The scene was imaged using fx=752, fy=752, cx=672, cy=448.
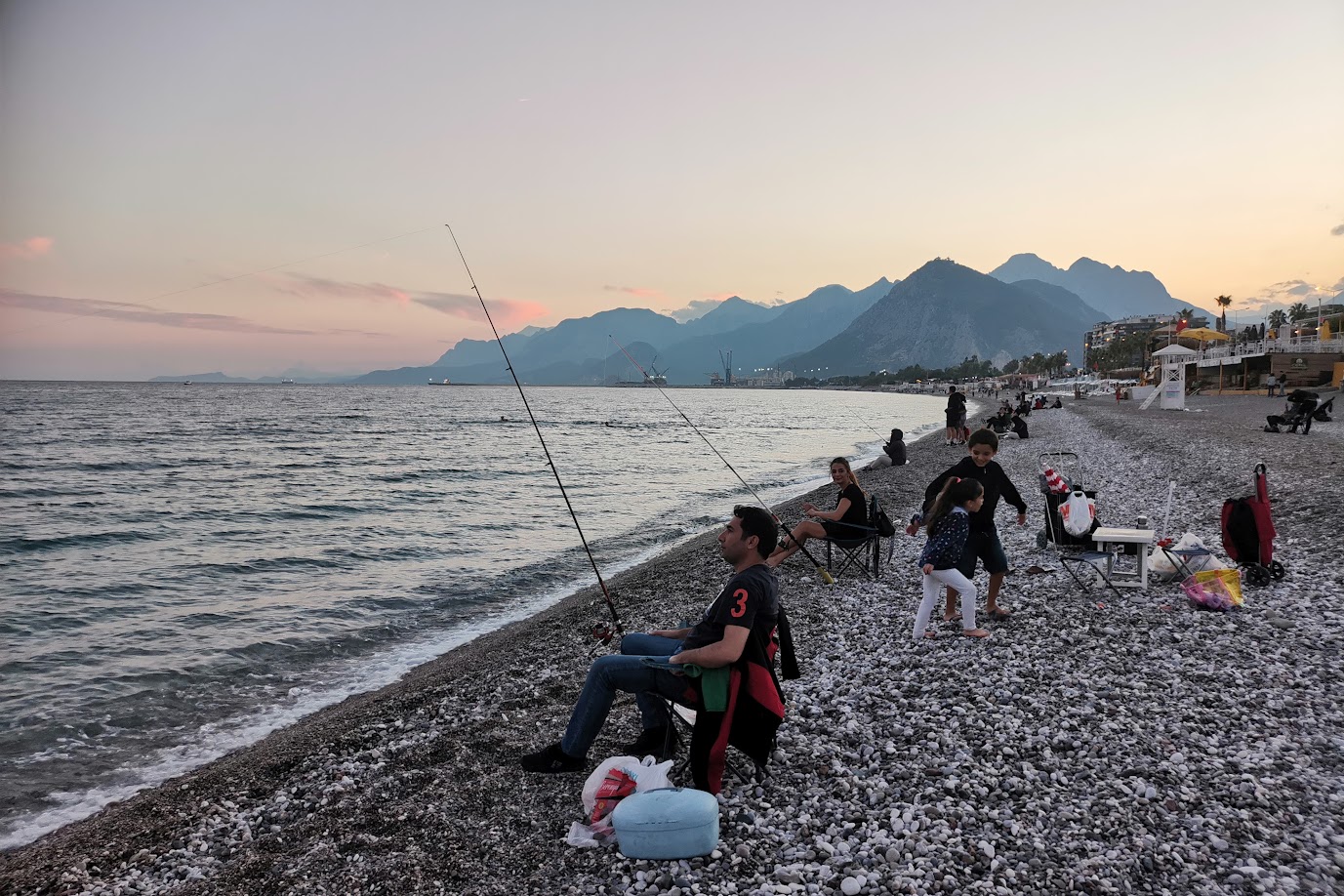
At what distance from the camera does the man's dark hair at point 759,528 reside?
183 inches

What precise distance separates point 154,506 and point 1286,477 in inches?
1176

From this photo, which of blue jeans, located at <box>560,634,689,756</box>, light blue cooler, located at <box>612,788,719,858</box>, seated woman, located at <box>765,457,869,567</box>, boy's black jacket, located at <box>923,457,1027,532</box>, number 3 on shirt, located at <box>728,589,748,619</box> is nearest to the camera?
light blue cooler, located at <box>612,788,719,858</box>

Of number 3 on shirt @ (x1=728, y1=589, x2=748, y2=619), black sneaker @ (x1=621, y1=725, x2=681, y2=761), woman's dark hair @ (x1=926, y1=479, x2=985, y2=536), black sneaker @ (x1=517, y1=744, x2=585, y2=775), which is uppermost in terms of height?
woman's dark hair @ (x1=926, y1=479, x2=985, y2=536)

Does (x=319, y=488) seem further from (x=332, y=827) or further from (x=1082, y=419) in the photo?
(x=1082, y=419)

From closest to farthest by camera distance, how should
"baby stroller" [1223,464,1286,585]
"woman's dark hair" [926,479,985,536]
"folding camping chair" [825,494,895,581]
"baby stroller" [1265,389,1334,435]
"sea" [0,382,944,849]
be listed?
1. "woman's dark hair" [926,479,985,536]
2. "sea" [0,382,944,849]
3. "baby stroller" [1223,464,1286,585]
4. "folding camping chair" [825,494,895,581]
5. "baby stroller" [1265,389,1334,435]

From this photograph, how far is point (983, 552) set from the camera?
763 cm

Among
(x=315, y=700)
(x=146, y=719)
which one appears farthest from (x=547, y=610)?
(x=146, y=719)

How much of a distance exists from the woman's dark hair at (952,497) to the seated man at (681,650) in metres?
2.98

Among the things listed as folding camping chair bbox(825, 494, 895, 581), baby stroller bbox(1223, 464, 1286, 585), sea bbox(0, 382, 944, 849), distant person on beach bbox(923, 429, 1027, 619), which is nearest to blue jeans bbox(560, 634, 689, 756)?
distant person on beach bbox(923, 429, 1027, 619)

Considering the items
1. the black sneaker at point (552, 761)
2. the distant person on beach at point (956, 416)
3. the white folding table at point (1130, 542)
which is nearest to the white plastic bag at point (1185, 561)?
the white folding table at point (1130, 542)

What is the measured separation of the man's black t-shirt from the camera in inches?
176

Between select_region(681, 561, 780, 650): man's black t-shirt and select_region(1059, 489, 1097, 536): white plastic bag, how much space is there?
20.4 feet

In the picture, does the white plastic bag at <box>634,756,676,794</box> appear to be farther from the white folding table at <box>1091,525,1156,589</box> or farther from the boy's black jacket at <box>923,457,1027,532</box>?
the white folding table at <box>1091,525,1156,589</box>

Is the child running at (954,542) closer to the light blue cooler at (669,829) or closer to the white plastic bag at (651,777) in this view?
the white plastic bag at (651,777)
